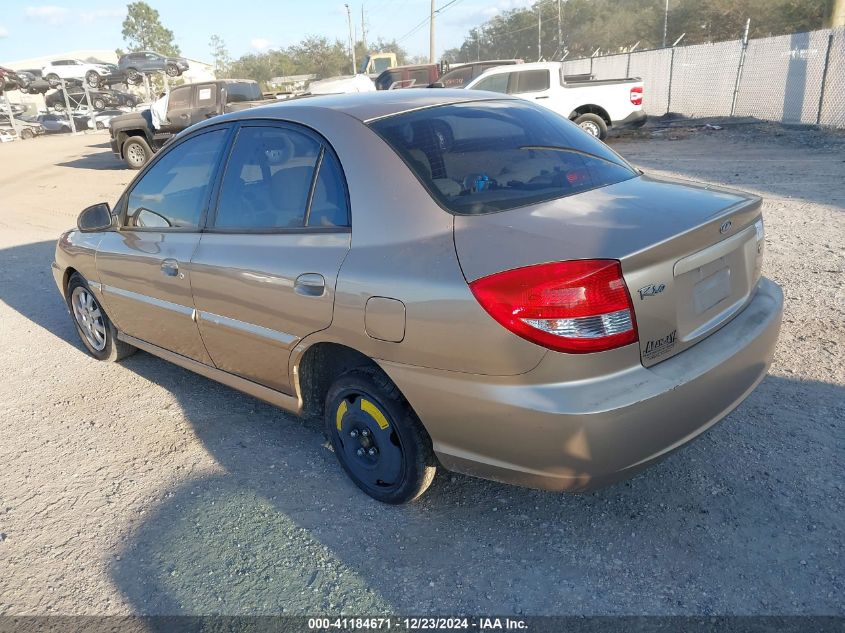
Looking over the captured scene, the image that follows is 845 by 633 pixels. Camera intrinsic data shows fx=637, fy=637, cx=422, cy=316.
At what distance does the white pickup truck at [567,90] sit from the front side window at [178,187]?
431 inches

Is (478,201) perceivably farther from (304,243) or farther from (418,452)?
(418,452)

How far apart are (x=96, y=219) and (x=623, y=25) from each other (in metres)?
58.6

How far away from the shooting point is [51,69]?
37156 mm

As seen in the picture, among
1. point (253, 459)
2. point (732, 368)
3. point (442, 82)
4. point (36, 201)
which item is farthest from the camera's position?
point (442, 82)

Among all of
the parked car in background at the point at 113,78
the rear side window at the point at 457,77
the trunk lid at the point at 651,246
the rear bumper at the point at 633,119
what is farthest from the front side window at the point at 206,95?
the parked car in background at the point at 113,78

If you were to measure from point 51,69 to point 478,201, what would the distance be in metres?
43.2

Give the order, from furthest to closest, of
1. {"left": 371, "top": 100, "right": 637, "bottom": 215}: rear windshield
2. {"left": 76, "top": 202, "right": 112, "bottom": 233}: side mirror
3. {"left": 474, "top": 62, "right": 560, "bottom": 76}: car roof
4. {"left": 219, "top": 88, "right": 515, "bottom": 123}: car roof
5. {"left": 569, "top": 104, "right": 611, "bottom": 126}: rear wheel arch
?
{"left": 569, "top": 104, "right": 611, "bottom": 126}: rear wheel arch < {"left": 474, "top": 62, "right": 560, "bottom": 76}: car roof < {"left": 76, "top": 202, "right": 112, "bottom": 233}: side mirror < {"left": 219, "top": 88, "right": 515, "bottom": 123}: car roof < {"left": 371, "top": 100, "right": 637, "bottom": 215}: rear windshield

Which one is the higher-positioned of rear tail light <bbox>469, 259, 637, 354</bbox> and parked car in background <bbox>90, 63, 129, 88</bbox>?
parked car in background <bbox>90, 63, 129, 88</bbox>

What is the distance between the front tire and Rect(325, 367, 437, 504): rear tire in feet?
7.82

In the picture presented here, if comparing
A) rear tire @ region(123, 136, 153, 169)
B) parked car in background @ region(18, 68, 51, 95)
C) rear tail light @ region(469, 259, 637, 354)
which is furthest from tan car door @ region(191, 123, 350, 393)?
parked car in background @ region(18, 68, 51, 95)

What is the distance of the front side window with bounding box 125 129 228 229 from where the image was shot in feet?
11.5

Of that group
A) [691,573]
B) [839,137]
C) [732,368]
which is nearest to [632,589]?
[691,573]

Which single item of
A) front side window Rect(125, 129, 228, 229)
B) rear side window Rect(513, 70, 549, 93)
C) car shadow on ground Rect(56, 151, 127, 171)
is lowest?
car shadow on ground Rect(56, 151, 127, 171)

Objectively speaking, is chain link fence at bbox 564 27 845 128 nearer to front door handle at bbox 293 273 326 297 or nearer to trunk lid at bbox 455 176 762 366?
trunk lid at bbox 455 176 762 366
